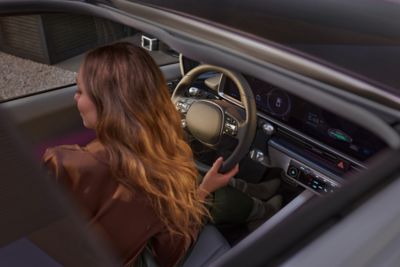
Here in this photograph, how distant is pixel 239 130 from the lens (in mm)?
1877

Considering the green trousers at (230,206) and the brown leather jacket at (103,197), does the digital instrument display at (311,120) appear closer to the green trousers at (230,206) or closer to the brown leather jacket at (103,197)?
the green trousers at (230,206)

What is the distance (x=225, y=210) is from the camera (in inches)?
74.3

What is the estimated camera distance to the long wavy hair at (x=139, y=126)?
1.19 m

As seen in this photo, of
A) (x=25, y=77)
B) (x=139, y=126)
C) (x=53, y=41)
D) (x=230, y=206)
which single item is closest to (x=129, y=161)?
(x=139, y=126)

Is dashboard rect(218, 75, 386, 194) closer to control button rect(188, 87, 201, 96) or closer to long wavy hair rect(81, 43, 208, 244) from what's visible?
control button rect(188, 87, 201, 96)

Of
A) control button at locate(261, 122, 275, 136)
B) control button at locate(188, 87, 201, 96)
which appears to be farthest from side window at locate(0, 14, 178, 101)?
control button at locate(261, 122, 275, 136)

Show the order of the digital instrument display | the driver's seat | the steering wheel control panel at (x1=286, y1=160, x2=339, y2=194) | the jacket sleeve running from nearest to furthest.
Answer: the jacket sleeve → the driver's seat → the digital instrument display → the steering wheel control panel at (x1=286, y1=160, x2=339, y2=194)

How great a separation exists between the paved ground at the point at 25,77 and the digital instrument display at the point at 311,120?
1.57 metres

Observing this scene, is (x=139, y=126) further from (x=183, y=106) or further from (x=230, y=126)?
(x=183, y=106)

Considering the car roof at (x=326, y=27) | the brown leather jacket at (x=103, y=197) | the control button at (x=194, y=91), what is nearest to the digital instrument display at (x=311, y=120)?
the control button at (x=194, y=91)

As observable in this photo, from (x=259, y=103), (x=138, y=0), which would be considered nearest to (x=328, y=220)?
(x=138, y=0)

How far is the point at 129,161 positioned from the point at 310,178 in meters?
0.99

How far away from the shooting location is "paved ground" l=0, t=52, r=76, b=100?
3357mm

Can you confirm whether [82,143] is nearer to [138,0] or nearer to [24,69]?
[138,0]
